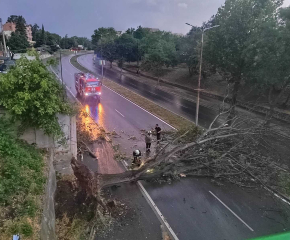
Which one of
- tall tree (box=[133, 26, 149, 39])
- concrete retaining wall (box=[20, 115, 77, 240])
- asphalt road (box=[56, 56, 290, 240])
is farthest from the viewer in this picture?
tall tree (box=[133, 26, 149, 39])

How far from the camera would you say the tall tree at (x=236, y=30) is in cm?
2084

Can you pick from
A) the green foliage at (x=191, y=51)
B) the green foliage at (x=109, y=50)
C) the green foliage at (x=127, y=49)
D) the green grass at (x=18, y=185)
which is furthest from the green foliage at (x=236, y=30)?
the green foliage at (x=109, y=50)

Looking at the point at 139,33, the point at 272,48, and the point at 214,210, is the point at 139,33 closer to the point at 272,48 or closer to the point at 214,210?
the point at 272,48

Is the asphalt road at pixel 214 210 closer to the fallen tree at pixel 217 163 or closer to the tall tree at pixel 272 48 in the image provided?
the fallen tree at pixel 217 163

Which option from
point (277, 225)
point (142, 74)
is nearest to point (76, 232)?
point (277, 225)

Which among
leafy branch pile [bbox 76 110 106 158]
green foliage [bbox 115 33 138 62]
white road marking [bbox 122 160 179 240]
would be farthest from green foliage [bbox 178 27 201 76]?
white road marking [bbox 122 160 179 240]

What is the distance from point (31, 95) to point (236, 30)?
18.3 m

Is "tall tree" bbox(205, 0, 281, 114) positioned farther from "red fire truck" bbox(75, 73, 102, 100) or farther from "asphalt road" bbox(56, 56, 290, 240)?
"red fire truck" bbox(75, 73, 102, 100)

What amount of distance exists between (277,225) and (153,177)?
492cm

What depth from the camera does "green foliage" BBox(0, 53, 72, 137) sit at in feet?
32.2

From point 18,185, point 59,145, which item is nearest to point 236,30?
point 59,145

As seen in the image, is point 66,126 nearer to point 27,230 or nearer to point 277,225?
point 27,230

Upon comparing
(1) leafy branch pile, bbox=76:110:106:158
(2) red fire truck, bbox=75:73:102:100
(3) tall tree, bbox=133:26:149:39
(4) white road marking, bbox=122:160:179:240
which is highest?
(3) tall tree, bbox=133:26:149:39

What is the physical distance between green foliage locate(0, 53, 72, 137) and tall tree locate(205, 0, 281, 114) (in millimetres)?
15380
